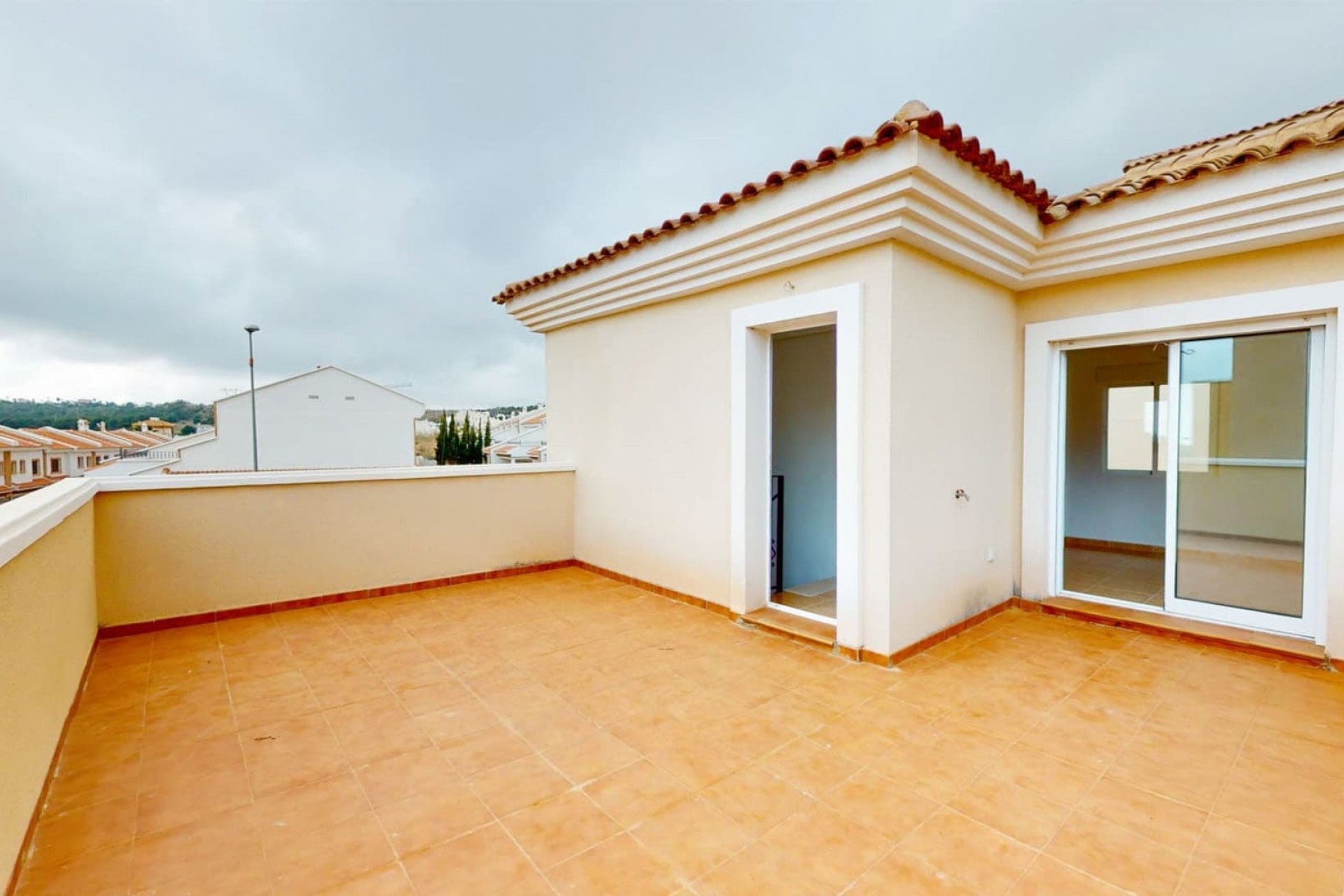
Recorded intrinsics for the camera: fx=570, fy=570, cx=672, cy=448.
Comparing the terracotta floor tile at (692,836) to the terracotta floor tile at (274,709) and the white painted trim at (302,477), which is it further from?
the white painted trim at (302,477)

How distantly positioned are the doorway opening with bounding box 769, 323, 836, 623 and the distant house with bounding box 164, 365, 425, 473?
21908mm

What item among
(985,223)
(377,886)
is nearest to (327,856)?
(377,886)

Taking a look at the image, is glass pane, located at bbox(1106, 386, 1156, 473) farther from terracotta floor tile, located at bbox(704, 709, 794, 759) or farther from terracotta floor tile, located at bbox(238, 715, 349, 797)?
terracotta floor tile, located at bbox(238, 715, 349, 797)

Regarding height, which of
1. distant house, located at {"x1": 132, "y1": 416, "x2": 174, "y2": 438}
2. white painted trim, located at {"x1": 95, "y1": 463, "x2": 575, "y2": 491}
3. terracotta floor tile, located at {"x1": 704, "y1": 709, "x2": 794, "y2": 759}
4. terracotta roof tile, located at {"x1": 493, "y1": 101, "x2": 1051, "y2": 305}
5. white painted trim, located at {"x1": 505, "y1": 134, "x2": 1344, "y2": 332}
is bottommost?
terracotta floor tile, located at {"x1": 704, "y1": 709, "x2": 794, "y2": 759}

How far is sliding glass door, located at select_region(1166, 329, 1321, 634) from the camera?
4.50 meters

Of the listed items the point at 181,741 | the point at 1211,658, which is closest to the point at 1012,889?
the point at 1211,658

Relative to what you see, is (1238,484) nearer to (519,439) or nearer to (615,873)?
(615,873)

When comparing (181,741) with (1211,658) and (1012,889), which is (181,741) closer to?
(1012,889)

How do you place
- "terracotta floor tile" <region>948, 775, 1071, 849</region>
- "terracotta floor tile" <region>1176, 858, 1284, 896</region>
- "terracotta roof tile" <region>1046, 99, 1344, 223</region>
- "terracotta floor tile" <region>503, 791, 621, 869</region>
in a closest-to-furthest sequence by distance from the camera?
"terracotta floor tile" <region>1176, 858, 1284, 896</region>, "terracotta floor tile" <region>503, 791, 621, 869</region>, "terracotta floor tile" <region>948, 775, 1071, 849</region>, "terracotta roof tile" <region>1046, 99, 1344, 223</region>

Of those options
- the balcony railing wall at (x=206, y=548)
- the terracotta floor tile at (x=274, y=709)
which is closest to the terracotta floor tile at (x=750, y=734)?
the terracotta floor tile at (x=274, y=709)

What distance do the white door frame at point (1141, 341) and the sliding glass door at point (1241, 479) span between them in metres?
0.14

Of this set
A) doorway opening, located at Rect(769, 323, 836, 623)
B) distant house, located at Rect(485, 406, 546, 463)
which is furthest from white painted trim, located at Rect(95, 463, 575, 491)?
distant house, located at Rect(485, 406, 546, 463)

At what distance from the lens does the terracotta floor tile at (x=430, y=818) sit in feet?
7.60

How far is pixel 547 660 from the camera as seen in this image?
430 cm
